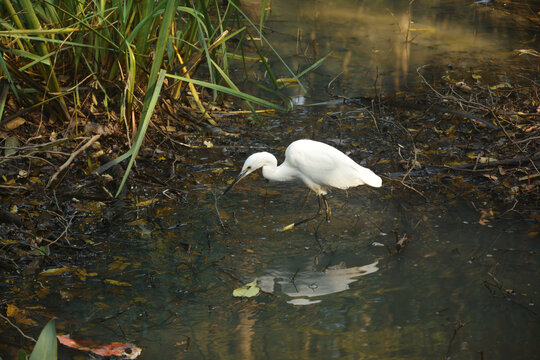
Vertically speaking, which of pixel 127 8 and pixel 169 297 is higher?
pixel 127 8

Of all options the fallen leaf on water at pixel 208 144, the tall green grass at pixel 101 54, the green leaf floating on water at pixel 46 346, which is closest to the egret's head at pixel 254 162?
the tall green grass at pixel 101 54

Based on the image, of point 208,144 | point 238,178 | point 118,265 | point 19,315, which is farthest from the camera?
point 208,144

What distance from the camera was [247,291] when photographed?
322 centimetres

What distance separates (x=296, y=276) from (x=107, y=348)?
1.11m

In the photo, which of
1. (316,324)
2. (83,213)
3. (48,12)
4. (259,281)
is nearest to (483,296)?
(316,324)

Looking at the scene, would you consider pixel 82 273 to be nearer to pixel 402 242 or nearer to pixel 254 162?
pixel 254 162

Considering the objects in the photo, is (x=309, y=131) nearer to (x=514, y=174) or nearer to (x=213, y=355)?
(x=514, y=174)

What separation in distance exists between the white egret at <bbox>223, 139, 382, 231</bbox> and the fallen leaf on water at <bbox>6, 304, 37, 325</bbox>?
63.2 inches

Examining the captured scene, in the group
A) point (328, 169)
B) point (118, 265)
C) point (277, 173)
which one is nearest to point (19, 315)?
point (118, 265)

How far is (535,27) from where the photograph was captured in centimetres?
797

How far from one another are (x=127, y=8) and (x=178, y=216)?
1.39 meters

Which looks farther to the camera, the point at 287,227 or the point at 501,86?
the point at 501,86

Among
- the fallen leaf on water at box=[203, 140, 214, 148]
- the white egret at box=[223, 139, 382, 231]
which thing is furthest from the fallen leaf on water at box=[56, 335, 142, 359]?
the fallen leaf on water at box=[203, 140, 214, 148]

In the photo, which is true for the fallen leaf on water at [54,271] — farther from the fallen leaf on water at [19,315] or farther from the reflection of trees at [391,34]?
the reflection of trees at [391,34]
